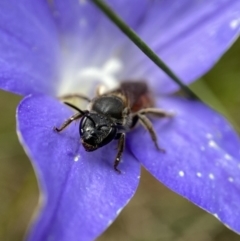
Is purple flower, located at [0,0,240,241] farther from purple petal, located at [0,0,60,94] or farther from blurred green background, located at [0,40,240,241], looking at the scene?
blurred green background, located at [0,40,240,241]

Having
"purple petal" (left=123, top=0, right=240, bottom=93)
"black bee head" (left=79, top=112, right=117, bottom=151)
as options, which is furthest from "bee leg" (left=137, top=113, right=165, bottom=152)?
"purple petal" (left=123, top=0, right=240, bottom=93)

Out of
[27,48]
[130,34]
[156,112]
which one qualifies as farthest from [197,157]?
[27,48]

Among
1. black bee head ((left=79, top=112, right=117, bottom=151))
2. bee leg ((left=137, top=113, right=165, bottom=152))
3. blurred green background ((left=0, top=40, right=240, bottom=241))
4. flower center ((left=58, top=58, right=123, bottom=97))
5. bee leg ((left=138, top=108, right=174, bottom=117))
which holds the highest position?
black bee head ((left=79, top=112, right=117, bottom=151))

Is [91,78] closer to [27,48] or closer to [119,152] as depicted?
[27,48]

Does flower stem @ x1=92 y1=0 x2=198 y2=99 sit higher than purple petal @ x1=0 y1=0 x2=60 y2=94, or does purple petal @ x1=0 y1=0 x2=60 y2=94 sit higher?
flower stem @ x1=92 y1=0 x2=198 y2=99

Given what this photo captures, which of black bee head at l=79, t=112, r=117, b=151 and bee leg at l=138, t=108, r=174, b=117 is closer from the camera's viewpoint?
black bee head at l=79, t=112, r=117, b=151

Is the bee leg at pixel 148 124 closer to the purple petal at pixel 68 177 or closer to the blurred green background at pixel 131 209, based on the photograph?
the purple petal at pixel 68 177

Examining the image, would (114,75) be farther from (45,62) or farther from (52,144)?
(52,144)
